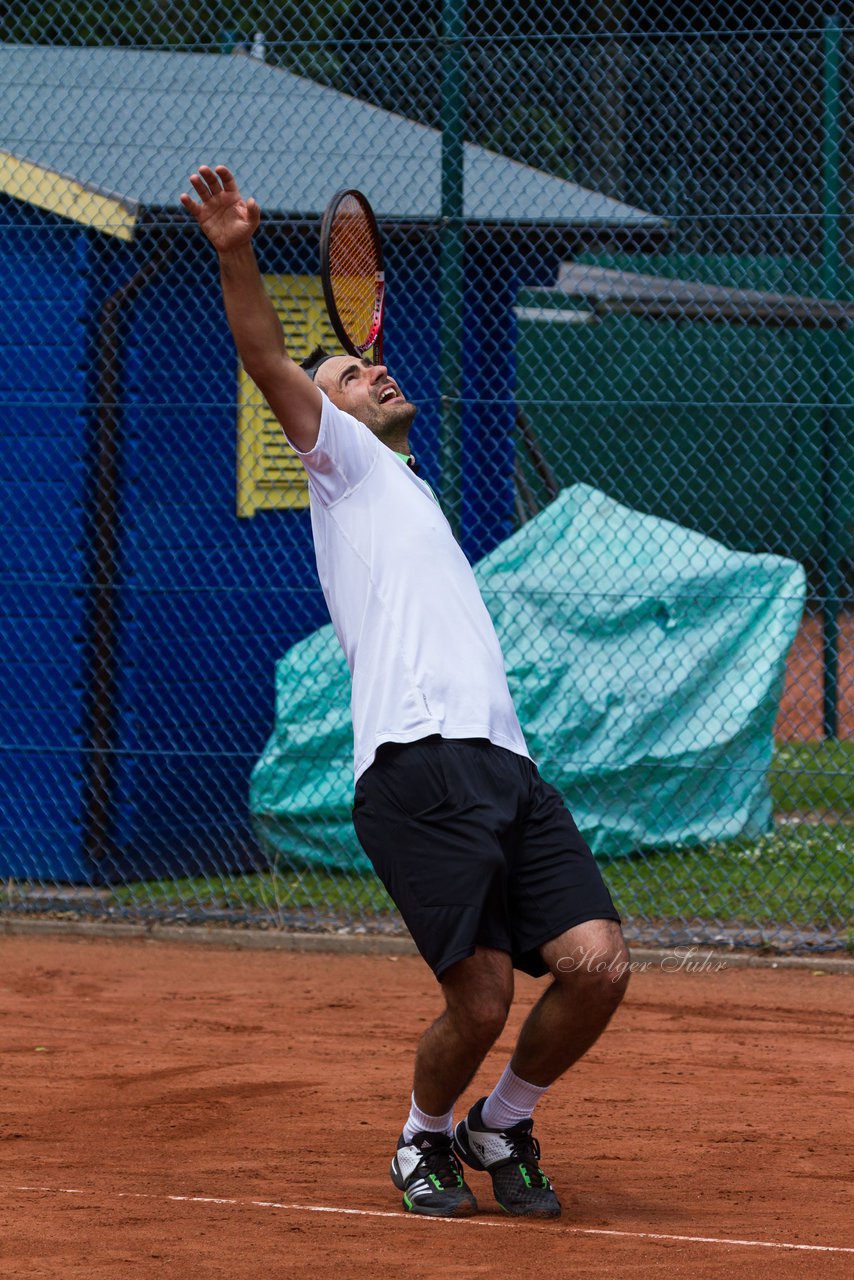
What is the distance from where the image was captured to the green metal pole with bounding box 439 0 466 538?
7250 millimetres

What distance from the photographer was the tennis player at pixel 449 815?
3885 mm

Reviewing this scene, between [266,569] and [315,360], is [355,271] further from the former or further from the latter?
[266,569]

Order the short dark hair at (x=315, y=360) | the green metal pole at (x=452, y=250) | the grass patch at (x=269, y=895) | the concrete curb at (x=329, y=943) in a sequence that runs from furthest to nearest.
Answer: the grass patch at (x=269, y=895), the green metal pole at (x=452, y=250), the concrete curb at (x=329, y=943), the short dark hair at (x=315, y=360)

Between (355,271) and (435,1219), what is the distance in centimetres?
223

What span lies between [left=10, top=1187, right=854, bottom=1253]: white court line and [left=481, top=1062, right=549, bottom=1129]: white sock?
21 cm

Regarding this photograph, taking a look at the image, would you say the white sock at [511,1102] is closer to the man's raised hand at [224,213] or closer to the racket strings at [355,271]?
the racket strings at [355,271]

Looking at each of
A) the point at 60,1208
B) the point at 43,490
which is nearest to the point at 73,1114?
the point at 60,1208

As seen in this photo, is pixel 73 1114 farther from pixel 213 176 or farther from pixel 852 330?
pixel 852 330

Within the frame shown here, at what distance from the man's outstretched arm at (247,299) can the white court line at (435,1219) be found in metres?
1.72

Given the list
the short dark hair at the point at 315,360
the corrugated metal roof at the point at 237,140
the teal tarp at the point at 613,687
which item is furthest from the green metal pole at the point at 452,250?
the short dark hair at the point at 315,360

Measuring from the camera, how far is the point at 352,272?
14.9 ft

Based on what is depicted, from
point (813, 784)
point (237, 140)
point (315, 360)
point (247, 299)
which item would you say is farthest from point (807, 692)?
point (247, 299)

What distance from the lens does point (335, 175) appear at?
334 inches

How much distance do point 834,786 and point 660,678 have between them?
1.87m
